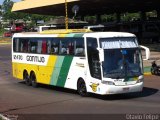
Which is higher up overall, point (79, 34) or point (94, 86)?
point (79, 34)

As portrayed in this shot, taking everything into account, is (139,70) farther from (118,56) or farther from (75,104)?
(75,104)

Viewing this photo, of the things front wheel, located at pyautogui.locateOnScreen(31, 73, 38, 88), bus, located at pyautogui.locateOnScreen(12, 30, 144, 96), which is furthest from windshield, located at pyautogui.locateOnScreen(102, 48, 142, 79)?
front wheel, located at pyautogui.locateOnScreen(31, 73, 38, 88)

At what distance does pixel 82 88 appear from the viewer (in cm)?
1894

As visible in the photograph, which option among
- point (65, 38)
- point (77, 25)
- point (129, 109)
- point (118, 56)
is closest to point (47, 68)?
point (65, 38)

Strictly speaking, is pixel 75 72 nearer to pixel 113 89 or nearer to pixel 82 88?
pixel 82 88

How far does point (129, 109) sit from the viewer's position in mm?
14719

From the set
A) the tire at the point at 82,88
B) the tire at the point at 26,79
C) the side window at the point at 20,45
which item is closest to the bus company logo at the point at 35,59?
the side window at the point at 20,45

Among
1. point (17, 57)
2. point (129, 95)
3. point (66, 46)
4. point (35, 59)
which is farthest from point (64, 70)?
point (17, 57)

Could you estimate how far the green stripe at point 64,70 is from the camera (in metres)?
20.0

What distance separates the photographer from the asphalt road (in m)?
14.6

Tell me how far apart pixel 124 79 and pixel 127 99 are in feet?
2.48

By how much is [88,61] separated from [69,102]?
6.45 feet

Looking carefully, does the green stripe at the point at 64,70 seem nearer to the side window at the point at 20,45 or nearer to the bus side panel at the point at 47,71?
the bus side panel at the point at 47,71

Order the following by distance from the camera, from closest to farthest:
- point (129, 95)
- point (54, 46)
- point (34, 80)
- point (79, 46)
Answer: point (129, 95) < point (79, 46) < point (54, 46) < point (34, 80)
